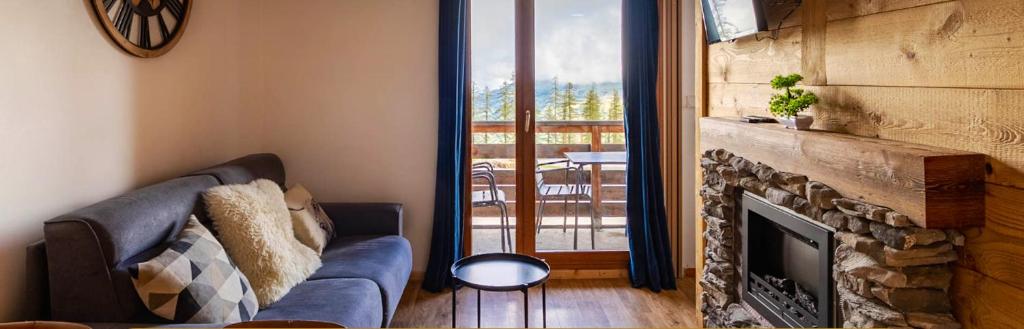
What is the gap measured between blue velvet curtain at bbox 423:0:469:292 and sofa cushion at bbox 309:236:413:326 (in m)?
0.49

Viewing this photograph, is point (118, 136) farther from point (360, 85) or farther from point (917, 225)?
point (917, 225)

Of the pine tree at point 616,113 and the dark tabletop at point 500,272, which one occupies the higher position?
the pine tree at point 616,113

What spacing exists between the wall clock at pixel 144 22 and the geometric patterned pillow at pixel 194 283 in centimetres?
83

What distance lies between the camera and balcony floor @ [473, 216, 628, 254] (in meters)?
4.22

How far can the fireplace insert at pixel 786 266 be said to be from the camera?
2.05 meters

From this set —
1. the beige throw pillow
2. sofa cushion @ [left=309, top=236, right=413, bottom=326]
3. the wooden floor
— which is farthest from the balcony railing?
the beige throw pillow

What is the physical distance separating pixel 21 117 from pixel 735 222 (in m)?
2.57

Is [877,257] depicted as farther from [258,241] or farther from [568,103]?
[568,103]

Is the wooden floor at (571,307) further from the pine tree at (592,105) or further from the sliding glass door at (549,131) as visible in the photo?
the pine tree at (592,105)

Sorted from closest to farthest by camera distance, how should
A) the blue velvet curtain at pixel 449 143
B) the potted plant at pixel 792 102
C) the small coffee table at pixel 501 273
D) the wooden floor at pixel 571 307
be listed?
the potted plant at pixel 792 102
the small coffee table at pixel 501 273
the wooden floor at pixel 571 307
the blue velvet curtain at pixel 449 143

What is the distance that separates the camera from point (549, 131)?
165 inches

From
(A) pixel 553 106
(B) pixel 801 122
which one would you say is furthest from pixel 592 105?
(B) pixel 801 122

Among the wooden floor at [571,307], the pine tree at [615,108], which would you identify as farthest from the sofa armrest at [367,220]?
the pine tree at [615,108]

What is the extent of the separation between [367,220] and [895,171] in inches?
104
